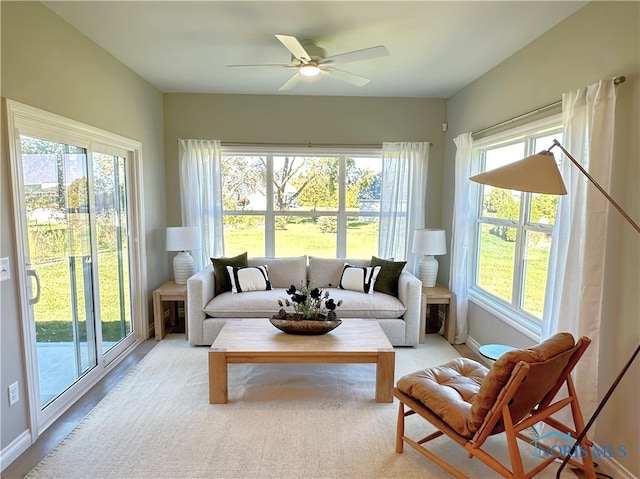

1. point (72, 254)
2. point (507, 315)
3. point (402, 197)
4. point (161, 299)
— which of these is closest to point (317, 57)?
point (402, 197)

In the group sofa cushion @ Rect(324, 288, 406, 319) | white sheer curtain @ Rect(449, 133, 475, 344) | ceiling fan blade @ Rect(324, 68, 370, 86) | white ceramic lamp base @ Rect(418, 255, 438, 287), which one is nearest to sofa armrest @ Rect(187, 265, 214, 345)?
sofa cushion @ Rect(324, 288, 406, 319)

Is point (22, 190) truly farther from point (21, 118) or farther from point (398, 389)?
point (398, 389)

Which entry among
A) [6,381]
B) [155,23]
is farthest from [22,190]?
[155,23]

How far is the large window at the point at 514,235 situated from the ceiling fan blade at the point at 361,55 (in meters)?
1.28

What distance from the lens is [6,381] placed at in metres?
2.02

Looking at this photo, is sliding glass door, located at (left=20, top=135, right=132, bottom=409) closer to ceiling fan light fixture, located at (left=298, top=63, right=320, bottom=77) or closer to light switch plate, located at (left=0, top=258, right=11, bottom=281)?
light switch plate, located at (left=0, top=258, right=11, bottom=281)

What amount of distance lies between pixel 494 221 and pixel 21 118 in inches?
146

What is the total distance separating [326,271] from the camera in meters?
4.22

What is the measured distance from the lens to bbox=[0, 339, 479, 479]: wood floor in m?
1.99

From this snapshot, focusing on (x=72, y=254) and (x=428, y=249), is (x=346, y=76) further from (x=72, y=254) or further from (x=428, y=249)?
(x=72, y=254)

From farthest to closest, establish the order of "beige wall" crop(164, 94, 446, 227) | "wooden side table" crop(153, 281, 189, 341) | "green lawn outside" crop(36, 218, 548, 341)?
"beige wall" crop(164, 94, 446, 227) < "wooden side table" crop(153, 281, 189, 341) < "green lawn outside" crop(36, 218, 548, 341)

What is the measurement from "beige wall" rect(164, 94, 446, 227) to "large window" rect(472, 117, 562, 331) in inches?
40.8

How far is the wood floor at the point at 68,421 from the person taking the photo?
199 centimetres

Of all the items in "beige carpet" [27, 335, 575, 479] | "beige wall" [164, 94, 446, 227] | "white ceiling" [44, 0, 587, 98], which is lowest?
"beige carpet" [27, 335, 575, 479]
